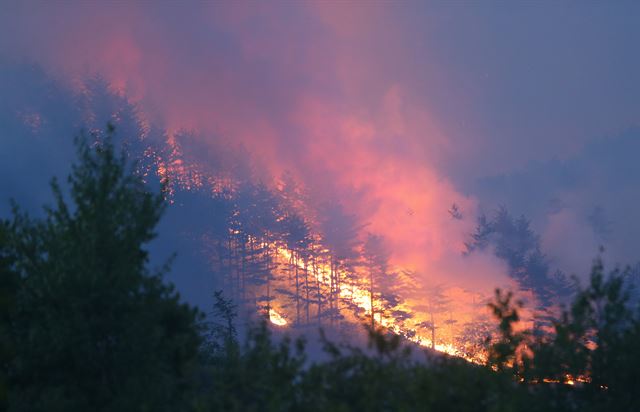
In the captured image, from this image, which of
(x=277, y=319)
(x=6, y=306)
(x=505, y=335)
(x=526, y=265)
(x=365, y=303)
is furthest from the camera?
(x=365, y=303)

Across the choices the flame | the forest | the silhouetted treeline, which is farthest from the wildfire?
the forest

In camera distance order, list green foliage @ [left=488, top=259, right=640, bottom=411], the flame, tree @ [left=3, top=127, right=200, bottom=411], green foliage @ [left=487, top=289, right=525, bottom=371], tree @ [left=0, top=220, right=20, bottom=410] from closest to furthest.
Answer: tree @ [left=3, top=127, right=200, bottom=411] → tree @ [left=0, top=220, right=20, bottom=410] → green foliage @ [left=488, top=259, right=640, bottom=411] → green foliage @ [left=487, top=289, right=525, bottom=371] → the flame

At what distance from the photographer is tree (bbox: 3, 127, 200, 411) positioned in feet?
41.5

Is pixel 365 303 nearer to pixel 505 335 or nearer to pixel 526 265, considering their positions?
pixel 526 265

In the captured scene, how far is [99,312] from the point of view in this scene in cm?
1346

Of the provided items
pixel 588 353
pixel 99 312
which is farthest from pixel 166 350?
pixel 588 353

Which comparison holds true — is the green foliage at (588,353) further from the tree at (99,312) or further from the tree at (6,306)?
the tree at (6,306)

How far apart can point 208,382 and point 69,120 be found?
109161 millimetres

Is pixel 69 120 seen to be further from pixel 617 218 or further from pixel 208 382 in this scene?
pixel 617 218

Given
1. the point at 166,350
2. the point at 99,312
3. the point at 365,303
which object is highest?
the point at 365,303

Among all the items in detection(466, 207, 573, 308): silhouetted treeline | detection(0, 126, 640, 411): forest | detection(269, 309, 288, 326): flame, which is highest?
detection(466, 207, 573, 308): silhouetted treeline

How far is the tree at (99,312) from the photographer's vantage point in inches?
499

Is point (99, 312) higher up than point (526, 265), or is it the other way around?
point (526, 265)

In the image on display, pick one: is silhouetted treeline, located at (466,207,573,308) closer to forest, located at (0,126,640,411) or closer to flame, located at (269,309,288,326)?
flame, located at (269,309,288,326)
